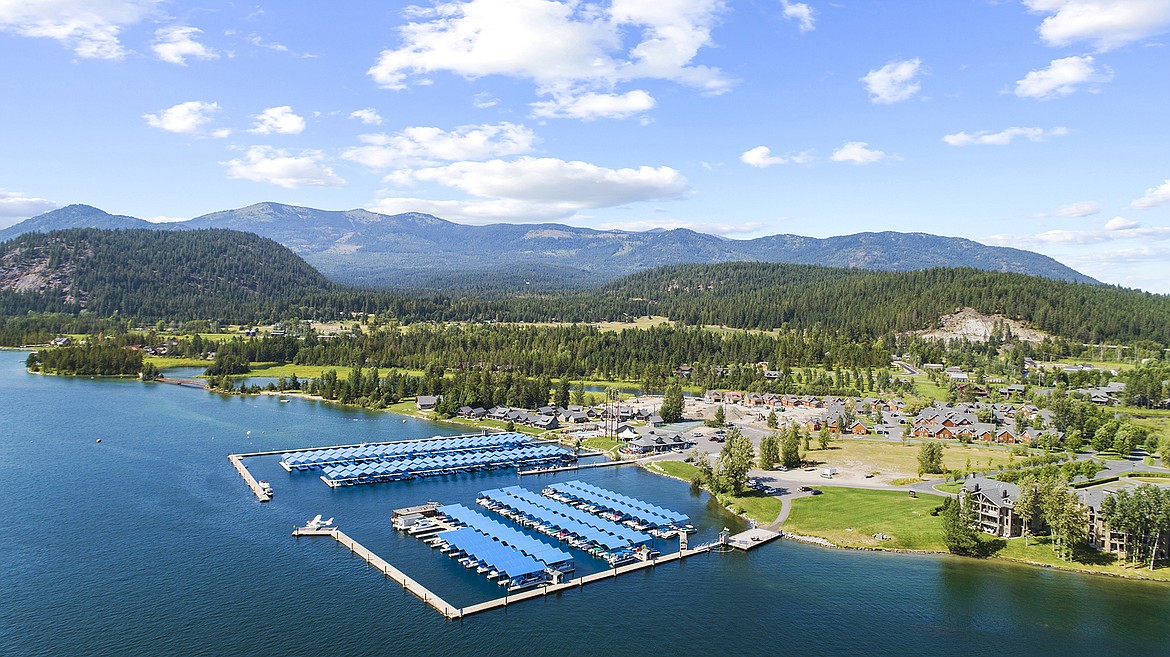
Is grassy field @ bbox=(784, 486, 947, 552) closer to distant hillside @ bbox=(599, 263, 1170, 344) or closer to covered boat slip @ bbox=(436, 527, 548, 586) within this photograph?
covered boat slip @ bbox=(436, 527, 548, 586)

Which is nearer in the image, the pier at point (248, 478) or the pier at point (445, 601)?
the pier at point (445, 601)

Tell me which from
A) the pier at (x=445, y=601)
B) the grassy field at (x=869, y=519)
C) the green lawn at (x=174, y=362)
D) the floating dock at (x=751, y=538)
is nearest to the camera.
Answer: the pier at (x=445, y=601)

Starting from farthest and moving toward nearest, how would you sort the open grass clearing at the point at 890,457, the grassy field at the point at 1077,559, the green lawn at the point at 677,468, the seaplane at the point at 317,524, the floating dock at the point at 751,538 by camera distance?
the open grass clearing at the point at 890,457 → the green lawn at the point at 677,468 → the seaplane at the point at 317,524 → the floating dock at the point at 751,538 → the grassy field at the point at 1077,559

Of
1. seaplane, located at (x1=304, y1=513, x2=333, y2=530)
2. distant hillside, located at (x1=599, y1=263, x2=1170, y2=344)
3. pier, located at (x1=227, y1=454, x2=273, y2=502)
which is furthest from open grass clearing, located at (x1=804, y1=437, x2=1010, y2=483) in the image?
distant hillside, located at (x1=599, y1=263, x2=1170, y2=344)

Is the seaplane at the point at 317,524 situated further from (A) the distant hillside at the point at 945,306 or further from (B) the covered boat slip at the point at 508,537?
(A) the distant hillside at the point at 945,306

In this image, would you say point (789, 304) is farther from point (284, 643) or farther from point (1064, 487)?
point (284, 643)

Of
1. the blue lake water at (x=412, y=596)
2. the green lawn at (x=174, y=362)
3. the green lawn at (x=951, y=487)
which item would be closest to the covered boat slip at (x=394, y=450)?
the blue lake water at (x=412, y=596)

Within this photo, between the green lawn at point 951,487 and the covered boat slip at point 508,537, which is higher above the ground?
the green lawn at point 951,487

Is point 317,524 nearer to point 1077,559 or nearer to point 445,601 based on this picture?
point 445,601
